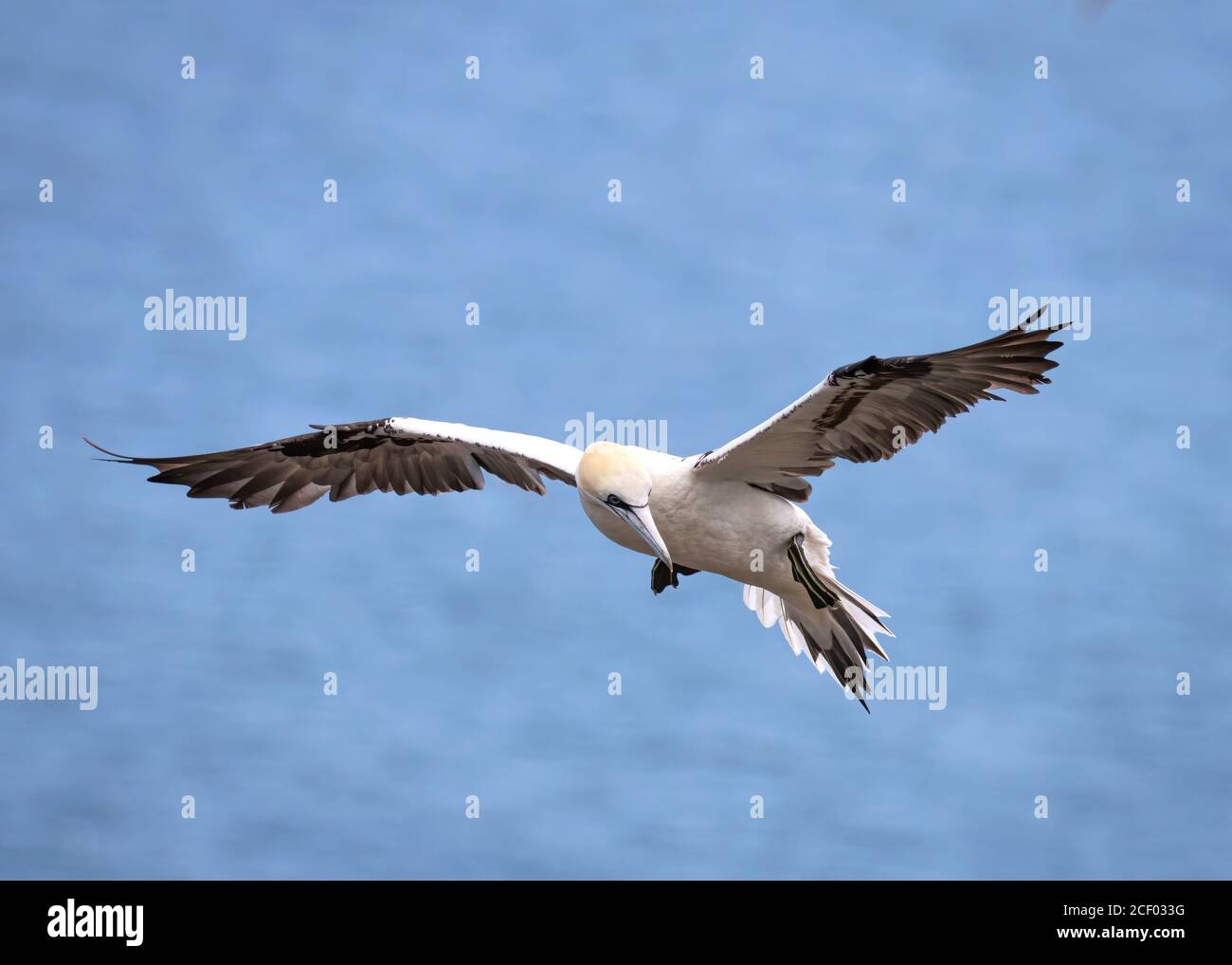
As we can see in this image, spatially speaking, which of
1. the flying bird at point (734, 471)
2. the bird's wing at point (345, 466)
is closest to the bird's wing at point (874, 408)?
the flying bird at point (734, 471)

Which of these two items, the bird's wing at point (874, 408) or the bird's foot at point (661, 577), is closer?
the bird's wing at point (874, 408)

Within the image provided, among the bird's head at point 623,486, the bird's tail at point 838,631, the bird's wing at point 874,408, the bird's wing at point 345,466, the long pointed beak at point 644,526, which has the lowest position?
the bird's tail at point 838,631

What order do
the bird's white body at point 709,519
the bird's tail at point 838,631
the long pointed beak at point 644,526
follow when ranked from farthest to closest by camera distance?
the bird's tail at point 838,631
the bird's white body at point 709,519
the long pointed beak at point 644,526

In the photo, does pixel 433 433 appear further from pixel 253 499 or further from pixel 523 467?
pixel 253 499

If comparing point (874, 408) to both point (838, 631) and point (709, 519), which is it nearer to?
point (709, 519)

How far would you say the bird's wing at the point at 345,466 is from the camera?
12422 millimetres

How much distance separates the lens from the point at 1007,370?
977 cm

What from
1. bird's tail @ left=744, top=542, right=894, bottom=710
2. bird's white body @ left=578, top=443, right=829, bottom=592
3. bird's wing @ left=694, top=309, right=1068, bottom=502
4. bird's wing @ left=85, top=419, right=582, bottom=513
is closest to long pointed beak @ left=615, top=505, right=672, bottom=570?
bird's white body @ left=578, top=443, right=829, bottom=592

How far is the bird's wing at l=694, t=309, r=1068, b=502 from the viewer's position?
383 inches

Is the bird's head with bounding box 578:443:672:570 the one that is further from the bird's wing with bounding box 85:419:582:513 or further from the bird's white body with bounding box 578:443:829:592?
the bird's wing with bounding box 85:419:582:513

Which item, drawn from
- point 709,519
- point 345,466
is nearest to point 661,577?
point 709,519

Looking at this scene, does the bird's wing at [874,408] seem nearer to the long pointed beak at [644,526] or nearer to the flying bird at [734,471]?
the flying bird at [734,471]

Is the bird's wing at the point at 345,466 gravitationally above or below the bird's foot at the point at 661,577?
above

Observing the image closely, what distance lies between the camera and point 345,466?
13008 mm
